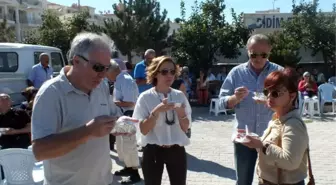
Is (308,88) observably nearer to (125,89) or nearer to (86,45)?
(125,89)

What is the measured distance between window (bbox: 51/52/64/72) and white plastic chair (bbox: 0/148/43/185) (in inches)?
268

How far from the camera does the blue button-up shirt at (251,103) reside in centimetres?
356

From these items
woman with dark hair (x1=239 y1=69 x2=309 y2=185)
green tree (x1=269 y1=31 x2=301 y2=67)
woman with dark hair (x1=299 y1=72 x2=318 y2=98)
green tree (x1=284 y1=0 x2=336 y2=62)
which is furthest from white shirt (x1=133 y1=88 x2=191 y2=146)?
green tree (x1=284 y1=0 x2=336 y2=62)

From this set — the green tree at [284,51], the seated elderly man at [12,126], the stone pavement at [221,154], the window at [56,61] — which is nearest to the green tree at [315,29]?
the green tree at [284,51]

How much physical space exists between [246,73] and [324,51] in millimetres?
19295

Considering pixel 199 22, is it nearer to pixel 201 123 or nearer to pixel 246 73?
pixel 201 123

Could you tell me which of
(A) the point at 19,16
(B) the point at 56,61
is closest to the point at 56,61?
(B) the point at 56,61

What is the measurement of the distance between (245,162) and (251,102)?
0.54 m

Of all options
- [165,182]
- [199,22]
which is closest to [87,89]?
[165,182]

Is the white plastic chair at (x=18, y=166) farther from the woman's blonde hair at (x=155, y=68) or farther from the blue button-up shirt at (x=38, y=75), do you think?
the blue button-up shirt at (x=38, y=75)

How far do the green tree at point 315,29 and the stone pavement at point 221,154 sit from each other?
10.2m

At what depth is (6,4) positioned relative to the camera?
62625 millimetres

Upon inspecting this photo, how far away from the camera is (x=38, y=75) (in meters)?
9.23

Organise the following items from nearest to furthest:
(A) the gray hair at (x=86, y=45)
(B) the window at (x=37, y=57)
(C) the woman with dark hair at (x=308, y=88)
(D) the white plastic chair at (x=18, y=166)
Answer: (A) the gray hair at (x=86, y=45) < (D) the white plastic chair at (x=18, y=166) < (B) the window at (x=37, y=57) < (C) the woman with dark hair at (x=308, y=88)
